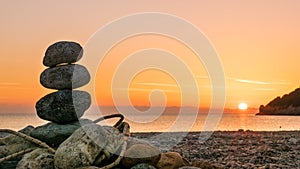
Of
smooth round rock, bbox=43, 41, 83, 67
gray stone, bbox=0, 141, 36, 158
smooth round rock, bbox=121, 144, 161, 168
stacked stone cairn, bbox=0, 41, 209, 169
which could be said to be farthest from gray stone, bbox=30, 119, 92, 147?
smooth round rock, bbox=121, 144, 161, 168

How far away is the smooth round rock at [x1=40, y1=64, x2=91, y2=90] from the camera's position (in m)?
14.4

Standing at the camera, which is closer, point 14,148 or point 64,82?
point 64,82

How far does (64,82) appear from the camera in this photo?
1455 centimetres

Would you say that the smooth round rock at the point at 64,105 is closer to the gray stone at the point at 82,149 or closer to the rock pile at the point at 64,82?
the rock pile at the point at 64,82

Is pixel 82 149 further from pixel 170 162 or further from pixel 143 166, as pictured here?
pixel 170 162

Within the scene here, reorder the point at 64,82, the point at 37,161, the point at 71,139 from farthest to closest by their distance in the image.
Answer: the point at 64,82 < the point at 37,161 < the point at 71,139

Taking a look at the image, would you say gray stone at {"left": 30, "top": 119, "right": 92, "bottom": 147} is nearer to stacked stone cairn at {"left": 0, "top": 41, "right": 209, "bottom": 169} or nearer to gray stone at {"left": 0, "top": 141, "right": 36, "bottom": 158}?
stacked stone cairn at {"left": 0, "top": 41, "right": 209, "bottom": 169}

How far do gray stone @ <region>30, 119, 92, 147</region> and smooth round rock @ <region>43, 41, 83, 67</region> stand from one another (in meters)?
1.90

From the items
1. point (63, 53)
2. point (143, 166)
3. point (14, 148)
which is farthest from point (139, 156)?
point (14, 148)

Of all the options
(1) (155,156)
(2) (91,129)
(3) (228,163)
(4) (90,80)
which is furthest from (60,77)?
(3) (228,163)

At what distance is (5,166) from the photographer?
45.6ft

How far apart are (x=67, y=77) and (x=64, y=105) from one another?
2.77 ft

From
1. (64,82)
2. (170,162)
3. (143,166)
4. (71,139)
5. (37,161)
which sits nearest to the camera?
(143,166)

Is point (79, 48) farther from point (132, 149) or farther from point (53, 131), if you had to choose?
point (132, 149)
